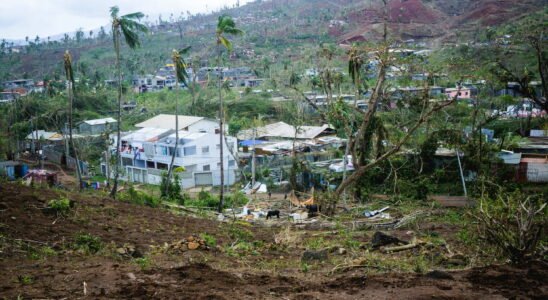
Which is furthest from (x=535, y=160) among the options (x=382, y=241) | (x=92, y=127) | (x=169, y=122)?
(x=92, y=127)

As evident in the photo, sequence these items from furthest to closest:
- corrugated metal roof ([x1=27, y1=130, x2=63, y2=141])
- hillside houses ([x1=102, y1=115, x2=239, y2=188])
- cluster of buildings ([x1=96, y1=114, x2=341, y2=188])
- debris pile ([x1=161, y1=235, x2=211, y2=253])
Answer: corrugated metal roof ([x1=27, y1=130, x2=63, y2=141]), cluster of buildings ([x1=96, y1=114, x2=341, y2=188]), hillside houses ([x1=102, y1=115, x2=239, y2=188]), debris pile ([x1=161, y1=235, x2=211, y2=253])

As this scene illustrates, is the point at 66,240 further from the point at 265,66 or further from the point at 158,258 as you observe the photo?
the point at 265,66

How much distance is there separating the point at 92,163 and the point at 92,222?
31.0m

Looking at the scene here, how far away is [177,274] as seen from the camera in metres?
7.01

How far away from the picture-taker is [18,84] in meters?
78.6

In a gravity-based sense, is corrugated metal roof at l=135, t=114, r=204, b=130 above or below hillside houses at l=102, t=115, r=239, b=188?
above

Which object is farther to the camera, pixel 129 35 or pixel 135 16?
pixel 129 35

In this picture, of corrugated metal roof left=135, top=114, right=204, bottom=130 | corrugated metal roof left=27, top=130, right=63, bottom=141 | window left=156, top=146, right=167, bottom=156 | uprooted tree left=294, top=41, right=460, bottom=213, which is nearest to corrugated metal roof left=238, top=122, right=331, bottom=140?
corrugated metal roof left=135, top=114, right=204, bottom=130

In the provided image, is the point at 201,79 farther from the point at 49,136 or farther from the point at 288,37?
the point at 49,136

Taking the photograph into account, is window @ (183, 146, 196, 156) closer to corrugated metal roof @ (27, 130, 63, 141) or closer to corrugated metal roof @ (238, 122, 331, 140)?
corrugated metal roof @ (238, 122, 331, 140)

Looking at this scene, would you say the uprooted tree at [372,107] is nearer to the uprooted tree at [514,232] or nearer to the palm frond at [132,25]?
the uprooted tree at [514,232]

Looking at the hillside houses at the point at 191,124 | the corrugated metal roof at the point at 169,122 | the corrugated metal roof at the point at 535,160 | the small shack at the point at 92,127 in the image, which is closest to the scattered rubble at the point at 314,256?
the corrugated metal roof at the point at 535,160

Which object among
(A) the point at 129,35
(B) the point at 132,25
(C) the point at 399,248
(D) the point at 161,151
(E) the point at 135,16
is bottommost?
(D) the point at 161,151

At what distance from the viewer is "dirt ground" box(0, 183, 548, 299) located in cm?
621
